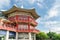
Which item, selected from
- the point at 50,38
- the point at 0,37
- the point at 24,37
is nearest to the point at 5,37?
the point at 0,37

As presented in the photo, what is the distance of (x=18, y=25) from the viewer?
34.8 m

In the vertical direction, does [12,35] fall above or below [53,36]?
below

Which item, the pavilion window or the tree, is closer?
the pavilion window

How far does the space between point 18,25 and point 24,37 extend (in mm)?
3367

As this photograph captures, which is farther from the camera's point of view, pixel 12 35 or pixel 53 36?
pixel 53 36

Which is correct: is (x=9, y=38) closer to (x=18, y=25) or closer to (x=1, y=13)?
(x=18, y=25)

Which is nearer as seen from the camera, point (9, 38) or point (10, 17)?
point (9, 38)

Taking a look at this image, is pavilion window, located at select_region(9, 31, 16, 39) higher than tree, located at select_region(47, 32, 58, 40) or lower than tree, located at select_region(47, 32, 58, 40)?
lower

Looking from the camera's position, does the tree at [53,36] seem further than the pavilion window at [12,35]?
Yes

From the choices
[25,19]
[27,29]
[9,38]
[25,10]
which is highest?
[25,10]

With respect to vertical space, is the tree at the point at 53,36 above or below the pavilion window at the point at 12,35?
above

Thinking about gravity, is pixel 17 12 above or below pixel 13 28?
above

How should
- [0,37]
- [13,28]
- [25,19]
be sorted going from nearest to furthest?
1. [0,37]
2. [13,28]
3. [25,19]

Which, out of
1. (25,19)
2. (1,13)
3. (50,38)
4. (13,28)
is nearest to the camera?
(13,28)
